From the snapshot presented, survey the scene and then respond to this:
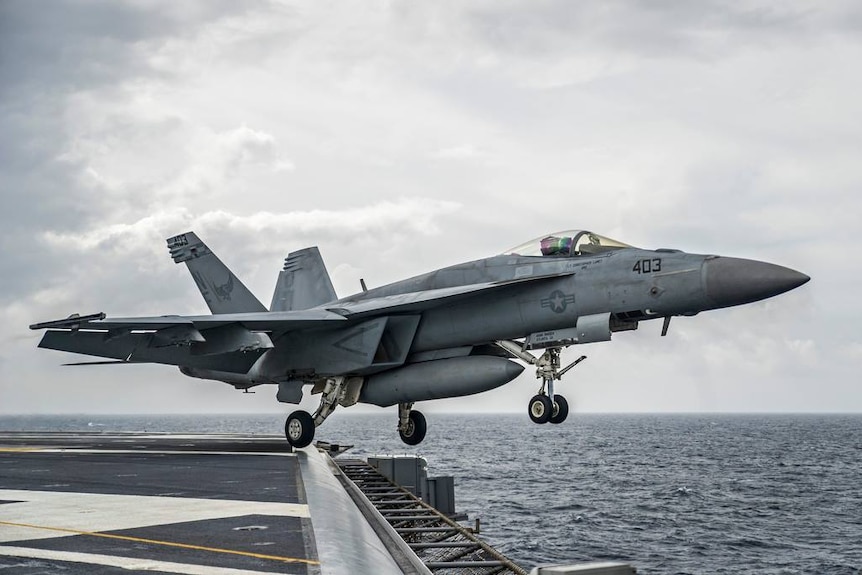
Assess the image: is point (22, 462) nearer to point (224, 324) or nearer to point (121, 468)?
point (121, 468)

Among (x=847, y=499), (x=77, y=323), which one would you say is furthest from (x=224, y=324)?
(x=847, y=499)

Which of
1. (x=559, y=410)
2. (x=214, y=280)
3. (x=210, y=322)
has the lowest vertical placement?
(x=559, y=410)

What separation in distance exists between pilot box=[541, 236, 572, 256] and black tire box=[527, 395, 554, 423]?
313 cm

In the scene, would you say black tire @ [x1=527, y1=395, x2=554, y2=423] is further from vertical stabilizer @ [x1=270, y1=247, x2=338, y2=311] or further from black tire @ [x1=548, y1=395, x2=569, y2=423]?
vertical stabilizer @ [x1=270, y1=247, x2=338, y2=311]

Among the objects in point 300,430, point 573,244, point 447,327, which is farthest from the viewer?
point 300,430

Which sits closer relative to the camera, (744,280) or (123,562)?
(123,562)

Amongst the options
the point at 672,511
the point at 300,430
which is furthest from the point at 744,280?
the point at 672,511

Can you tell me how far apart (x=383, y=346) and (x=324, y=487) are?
705 cm

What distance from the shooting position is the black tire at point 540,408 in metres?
17.0

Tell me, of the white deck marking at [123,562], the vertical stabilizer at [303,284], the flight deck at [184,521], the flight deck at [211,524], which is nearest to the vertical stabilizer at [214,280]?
the vertical stabilizer at [303,284]

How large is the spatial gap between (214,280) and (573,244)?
12.8 metres

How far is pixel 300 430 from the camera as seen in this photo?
843 inches

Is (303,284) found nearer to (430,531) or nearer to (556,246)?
(556,246)

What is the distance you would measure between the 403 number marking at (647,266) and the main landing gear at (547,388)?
2320mm
